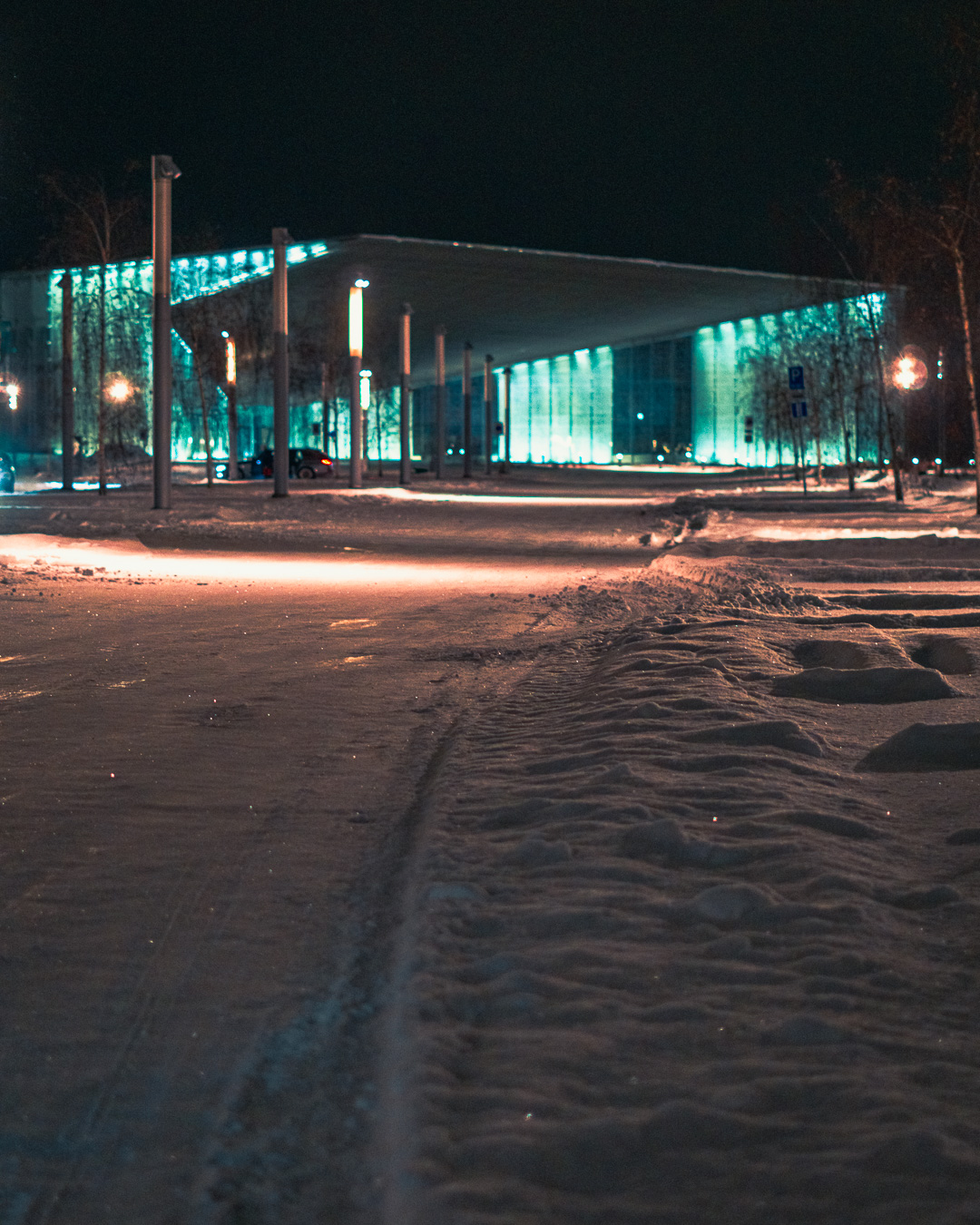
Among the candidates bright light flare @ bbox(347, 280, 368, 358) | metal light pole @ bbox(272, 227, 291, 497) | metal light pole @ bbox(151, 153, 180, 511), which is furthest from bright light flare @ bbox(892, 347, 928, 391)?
bright light flare @ bbox(347, 280, 368, 358)

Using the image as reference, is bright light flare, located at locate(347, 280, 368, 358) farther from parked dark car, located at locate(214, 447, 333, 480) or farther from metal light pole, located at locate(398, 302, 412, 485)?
parked dark car, located at locate(214, 447, 333, 480)

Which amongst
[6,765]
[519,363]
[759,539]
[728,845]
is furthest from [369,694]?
[519,363]

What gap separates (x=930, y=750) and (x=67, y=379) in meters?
45.4

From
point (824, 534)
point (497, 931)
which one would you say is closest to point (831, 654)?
point (497, 931)

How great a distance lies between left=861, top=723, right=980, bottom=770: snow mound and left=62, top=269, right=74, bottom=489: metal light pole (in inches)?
1693

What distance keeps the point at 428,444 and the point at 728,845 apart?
12542 centimetres

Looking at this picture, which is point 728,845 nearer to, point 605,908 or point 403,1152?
point 605,908

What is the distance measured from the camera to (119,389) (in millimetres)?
61719

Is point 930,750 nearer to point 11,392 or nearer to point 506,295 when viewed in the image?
point 11,392

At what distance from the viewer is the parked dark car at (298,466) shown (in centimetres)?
7269

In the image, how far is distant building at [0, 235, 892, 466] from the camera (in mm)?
63656

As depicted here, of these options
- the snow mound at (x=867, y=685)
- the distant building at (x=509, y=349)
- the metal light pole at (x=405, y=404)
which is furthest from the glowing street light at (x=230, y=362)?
the snow mound at (x=867, y=685)

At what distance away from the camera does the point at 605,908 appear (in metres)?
4.56

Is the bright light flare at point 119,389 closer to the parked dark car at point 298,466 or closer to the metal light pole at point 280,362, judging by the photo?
the parked dark car at point 298,466
